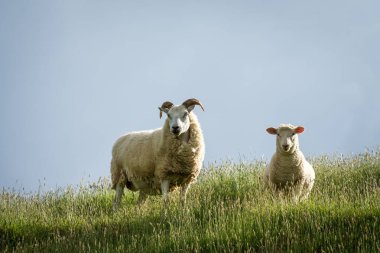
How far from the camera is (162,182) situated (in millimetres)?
11000

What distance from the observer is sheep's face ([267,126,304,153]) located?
10.3 m

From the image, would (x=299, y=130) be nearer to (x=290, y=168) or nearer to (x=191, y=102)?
(x=290, y=168)

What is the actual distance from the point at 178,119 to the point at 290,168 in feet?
7.92

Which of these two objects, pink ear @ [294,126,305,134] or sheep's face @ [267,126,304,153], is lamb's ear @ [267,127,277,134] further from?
pink ear @ [294,126,305,134]

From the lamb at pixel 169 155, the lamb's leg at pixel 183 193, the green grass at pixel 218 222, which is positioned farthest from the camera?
the lamb's leg at pixel 183 193

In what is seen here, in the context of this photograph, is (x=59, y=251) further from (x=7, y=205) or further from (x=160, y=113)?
(x=7, y=205)

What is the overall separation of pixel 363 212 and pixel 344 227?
2.06 ft

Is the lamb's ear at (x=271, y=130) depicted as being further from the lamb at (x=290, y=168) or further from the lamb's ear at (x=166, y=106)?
the lamb's ear at (x=166, y=106)

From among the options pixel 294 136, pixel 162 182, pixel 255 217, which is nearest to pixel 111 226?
pixel 162 182

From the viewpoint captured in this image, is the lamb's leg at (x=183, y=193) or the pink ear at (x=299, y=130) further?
the lamb's leg at (x=183, y=193)

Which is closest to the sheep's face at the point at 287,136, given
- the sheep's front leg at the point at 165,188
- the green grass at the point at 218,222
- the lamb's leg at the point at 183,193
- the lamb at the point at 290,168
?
the lamb at the point at 290,168

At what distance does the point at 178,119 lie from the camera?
35.1 ft

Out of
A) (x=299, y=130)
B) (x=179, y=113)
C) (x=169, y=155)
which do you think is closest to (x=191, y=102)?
(x=179, y=113)

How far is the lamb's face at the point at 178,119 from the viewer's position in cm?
1056
